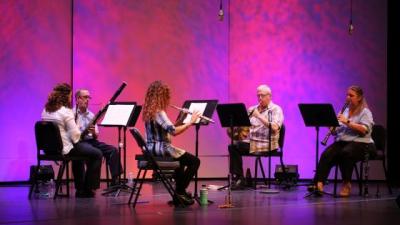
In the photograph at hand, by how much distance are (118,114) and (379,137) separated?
363 cm

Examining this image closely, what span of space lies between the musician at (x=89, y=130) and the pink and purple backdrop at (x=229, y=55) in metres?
1.03

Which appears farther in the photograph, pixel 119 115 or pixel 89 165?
pixel 89 165

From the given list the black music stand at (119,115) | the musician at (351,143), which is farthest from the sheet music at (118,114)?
the musician at (351,143)

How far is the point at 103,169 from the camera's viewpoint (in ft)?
31.3

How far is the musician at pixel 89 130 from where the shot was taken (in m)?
8.13

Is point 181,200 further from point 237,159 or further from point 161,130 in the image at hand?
point 237,159

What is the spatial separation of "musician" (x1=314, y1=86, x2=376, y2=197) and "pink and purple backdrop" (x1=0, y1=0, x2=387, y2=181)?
2.23 meters

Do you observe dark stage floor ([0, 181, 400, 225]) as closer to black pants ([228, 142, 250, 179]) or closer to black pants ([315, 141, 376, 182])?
black pants ([315, 141, 376, 182])

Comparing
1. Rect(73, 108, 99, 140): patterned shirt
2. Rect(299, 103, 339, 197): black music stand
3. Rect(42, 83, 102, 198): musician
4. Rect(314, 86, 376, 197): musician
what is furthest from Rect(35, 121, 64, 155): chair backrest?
Rect(314, 86, 376, 197): musician

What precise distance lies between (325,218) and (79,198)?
120 inches

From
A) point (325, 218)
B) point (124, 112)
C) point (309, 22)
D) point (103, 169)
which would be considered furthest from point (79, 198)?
point (309, 22)

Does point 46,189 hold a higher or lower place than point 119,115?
lower

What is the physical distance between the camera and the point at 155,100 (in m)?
6.41

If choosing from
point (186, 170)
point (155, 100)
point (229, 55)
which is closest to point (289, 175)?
point (229, 55)
